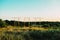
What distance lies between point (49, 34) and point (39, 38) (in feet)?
2.93

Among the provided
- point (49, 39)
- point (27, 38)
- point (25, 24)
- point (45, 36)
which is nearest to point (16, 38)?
point (27, 38)

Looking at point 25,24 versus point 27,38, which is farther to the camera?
point 25,24

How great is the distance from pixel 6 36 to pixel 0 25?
28.8 meters

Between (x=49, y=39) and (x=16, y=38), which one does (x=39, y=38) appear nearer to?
(x=49, y=39)

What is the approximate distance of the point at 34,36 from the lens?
16250 millimetres

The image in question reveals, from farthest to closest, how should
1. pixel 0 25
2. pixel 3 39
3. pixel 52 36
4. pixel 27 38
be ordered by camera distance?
pixel 0 25 < pixel 52 36 < pixel 27 38 < pixel 3 39

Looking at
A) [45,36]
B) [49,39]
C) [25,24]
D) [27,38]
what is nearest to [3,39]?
[27,38]

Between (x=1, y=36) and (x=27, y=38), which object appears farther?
(x=27, y=38)

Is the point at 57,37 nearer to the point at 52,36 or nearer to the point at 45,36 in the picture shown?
the point at 52,36

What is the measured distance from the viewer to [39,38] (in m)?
15.9

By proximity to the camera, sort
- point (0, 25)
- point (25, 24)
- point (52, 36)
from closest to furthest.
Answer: point (52, 36)
point (0, 25)
point (25, 24)

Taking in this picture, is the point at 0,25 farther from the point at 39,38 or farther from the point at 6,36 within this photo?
the point at 6,36

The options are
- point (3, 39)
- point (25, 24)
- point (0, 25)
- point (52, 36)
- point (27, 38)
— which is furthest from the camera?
point (25, 24)

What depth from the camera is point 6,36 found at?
12883 mm
